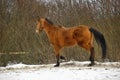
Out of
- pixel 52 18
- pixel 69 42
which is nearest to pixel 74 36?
pixel 69 42

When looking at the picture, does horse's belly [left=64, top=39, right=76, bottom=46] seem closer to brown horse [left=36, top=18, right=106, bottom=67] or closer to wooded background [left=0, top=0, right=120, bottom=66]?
brown horse [left=36, top=18, right=106, bottom=67]

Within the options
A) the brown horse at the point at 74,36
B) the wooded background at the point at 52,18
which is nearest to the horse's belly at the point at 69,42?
the brown horse at the point at 74,36

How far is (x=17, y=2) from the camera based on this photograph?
16000 millimetres

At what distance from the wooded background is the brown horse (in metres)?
2.91

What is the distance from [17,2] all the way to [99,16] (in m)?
4.03

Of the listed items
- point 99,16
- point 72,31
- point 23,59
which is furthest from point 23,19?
point 72,31

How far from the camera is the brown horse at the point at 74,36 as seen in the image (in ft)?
36.9

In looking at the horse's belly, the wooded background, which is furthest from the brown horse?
the wooded background

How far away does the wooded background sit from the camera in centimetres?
1474

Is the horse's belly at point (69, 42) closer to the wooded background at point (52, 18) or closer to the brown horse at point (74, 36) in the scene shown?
the brown horse at point (74, 36)

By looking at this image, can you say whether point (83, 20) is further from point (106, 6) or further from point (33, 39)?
point (33, 39)

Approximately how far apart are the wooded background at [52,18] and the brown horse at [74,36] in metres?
2.91

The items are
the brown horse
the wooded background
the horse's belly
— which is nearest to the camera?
the brown horse

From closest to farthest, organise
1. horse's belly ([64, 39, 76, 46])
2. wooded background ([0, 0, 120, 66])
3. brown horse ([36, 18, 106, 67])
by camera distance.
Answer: brown horse ([36, 18, 106, 67]), horse's belly ([64, 39, 76, 46]), wooded background ([0, 0, 120, 66])
